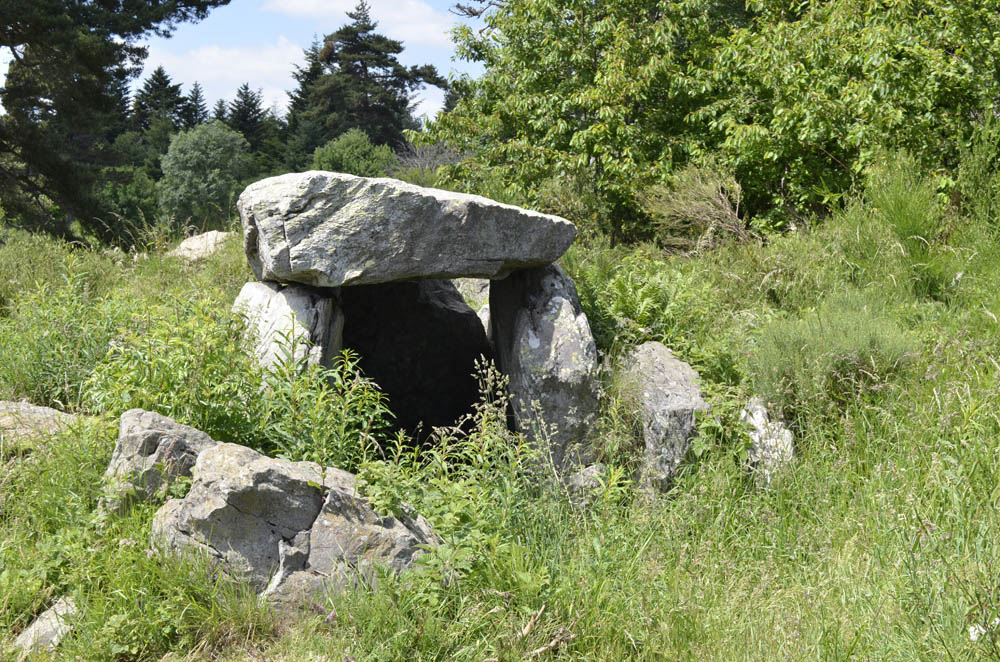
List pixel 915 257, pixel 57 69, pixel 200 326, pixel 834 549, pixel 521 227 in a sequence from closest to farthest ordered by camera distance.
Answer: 1. pixel 834 549
2. pixel 200 326
3. pixel 521 227
4. pixel 915 257
5. pixel 57 69

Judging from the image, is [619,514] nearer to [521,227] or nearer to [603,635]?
[603,635]

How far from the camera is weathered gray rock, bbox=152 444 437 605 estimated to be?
2906 mm

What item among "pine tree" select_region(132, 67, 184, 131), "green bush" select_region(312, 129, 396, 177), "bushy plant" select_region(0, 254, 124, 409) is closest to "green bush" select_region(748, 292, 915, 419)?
"bushy plant" select_region(0, 254, 124, 409)

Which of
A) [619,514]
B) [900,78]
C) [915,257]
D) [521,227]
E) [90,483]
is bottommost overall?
[619,514]

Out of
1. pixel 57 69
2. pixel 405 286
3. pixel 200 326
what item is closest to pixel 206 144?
pixel 57 69

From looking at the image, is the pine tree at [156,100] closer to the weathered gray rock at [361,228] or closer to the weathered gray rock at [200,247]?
the weathered gray rock at [200,247]

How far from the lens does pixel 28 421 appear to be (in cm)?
392

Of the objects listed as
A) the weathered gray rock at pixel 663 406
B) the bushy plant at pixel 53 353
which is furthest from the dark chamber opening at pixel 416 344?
the bushy plant at pixel 53 353

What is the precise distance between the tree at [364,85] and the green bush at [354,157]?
735 centimetres

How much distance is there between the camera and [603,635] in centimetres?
276

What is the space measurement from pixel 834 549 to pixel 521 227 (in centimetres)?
289

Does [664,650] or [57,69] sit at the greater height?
[57,69]

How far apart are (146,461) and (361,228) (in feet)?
6.88

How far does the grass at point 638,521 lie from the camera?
269 cm
